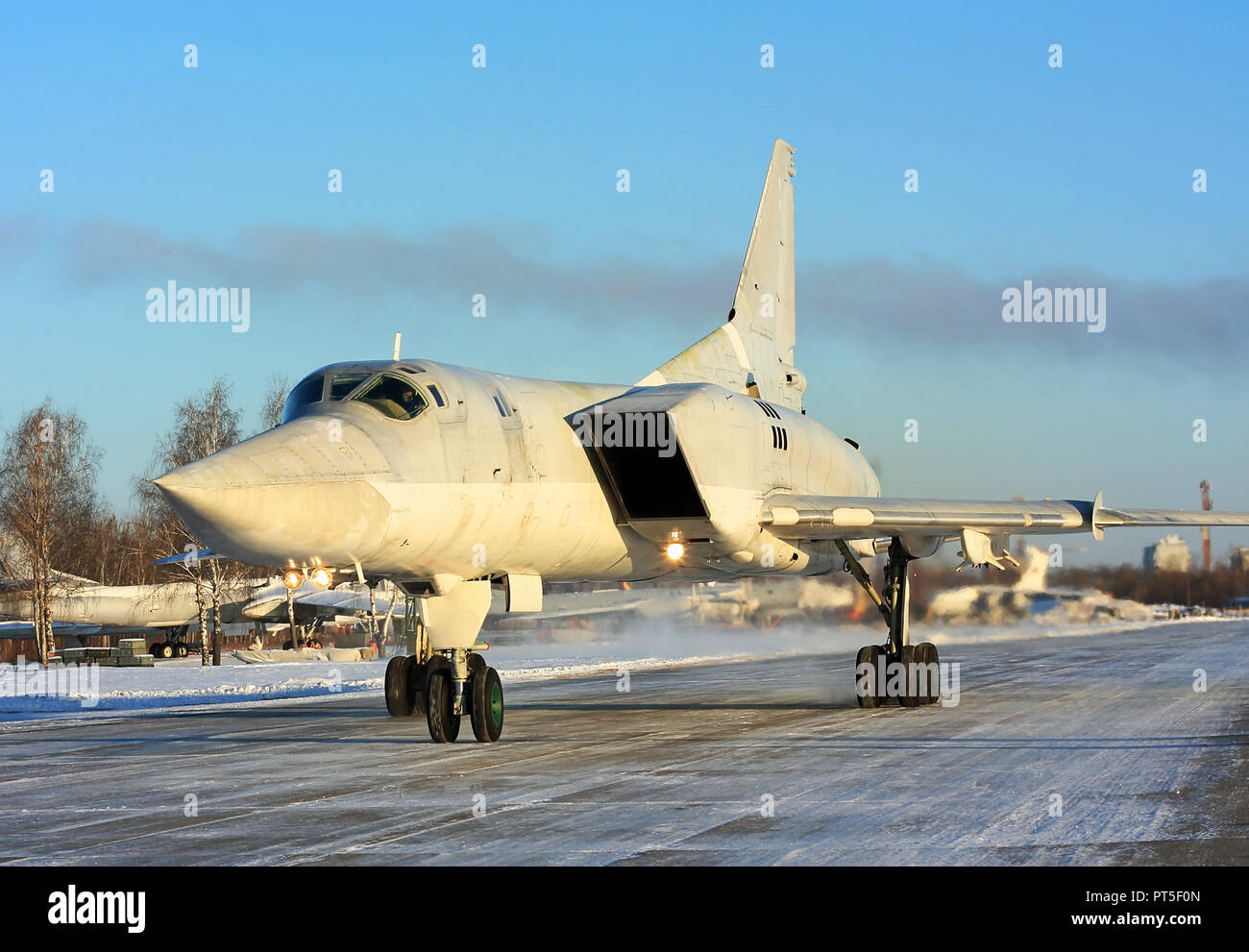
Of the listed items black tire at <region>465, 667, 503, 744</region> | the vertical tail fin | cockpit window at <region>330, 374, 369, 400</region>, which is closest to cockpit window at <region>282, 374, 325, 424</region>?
cockpit window at <region>330, 374, 369, 400</region>

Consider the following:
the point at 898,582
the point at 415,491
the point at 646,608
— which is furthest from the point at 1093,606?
the point at 415,491

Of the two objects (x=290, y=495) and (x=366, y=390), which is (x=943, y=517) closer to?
(x=366, y=390)

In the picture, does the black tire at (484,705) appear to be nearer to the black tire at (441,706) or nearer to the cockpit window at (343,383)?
the black tire at (441,706)

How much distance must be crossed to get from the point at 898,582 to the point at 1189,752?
23.3 ft

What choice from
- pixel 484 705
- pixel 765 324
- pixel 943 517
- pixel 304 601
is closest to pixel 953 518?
pixel 943 517

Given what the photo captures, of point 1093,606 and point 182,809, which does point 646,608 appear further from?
point 182,809

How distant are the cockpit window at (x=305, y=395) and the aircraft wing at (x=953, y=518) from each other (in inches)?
232

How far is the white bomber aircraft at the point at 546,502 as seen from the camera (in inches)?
436

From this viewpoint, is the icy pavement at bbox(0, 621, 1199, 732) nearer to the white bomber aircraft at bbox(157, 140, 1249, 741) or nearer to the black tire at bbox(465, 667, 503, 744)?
the white bomber aircraft at bbox(157, 140, 1249, 741)

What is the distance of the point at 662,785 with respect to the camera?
10.3 meters

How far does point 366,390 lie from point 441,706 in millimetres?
3471

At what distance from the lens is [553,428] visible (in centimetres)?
1428
